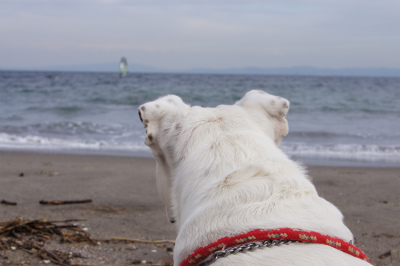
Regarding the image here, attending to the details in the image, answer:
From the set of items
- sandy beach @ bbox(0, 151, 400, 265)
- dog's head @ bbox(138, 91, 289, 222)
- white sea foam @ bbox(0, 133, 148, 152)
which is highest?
dog's head @ bbox(138, 91, 289, 222)

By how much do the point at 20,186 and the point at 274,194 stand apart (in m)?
5.15

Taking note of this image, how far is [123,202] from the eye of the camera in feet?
17.9

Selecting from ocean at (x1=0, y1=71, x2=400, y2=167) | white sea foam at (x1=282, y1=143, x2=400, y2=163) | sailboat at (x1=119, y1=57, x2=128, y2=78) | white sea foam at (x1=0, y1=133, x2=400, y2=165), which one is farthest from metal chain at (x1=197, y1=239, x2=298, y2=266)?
sailboat at (x1=119, y1=57, x2=128, y2=78)

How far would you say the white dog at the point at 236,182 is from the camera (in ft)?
4.80

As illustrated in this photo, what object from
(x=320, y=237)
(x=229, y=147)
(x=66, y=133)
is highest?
(x=229, y=147)

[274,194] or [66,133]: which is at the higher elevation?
[274,194]

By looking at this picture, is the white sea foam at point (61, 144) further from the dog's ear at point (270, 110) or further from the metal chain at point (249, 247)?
the metal chain at point (249, 247)

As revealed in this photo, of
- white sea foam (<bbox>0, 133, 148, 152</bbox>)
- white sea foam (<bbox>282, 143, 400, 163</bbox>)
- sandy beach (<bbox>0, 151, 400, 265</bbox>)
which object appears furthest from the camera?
white sea foam (<bbox>0, 133, 148, 152</bbox>)

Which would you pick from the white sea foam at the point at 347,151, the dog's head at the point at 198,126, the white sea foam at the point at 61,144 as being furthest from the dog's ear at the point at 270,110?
the white sea foam at the point at 61,144

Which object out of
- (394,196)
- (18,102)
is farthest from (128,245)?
(18,102)

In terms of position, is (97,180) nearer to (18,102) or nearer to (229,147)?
(229,147)

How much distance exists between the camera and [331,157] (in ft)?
31.7

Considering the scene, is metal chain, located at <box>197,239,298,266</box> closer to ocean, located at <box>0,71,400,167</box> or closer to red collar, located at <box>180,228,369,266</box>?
red collar, located at <box>180,228,369,266</box>

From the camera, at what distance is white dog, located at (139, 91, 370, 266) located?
1.46 metres
